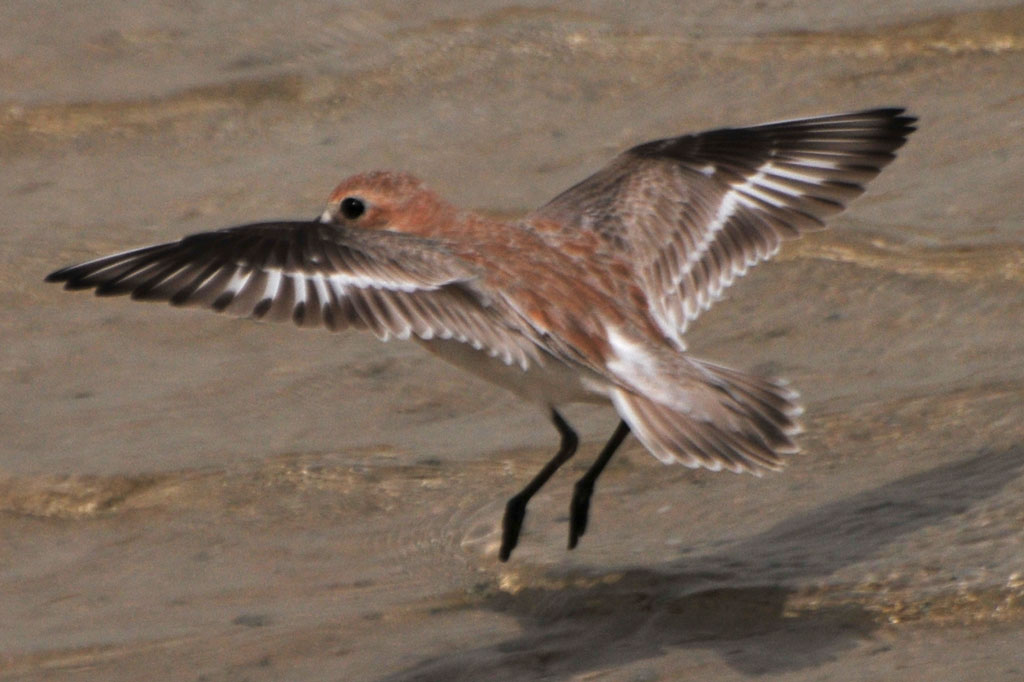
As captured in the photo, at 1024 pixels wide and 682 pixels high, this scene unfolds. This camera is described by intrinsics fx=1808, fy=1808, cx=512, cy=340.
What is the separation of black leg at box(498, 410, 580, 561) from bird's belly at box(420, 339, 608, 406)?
0.75 feet

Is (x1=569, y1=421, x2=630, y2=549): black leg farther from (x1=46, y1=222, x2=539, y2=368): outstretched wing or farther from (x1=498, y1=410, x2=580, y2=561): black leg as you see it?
(x1=46, y1=222, x2=539, y2=368): outstretched wing

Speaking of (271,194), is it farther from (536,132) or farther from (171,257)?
(171,257)

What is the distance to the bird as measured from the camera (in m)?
4.80

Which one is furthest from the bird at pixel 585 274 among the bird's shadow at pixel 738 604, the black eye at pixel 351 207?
the bird's shadow at pixel 738 604

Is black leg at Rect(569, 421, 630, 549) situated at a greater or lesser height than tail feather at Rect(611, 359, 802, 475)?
lesser

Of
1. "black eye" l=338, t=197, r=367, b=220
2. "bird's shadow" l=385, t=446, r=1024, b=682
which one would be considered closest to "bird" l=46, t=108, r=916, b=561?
"black eye" l=338, t=197, r=367, b=220

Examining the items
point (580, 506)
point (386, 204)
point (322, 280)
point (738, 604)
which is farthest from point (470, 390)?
point (738, 604)

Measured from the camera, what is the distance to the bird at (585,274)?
15.7ft

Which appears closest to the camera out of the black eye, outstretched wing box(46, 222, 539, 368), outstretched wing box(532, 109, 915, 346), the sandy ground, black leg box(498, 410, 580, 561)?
outstretched wing box(46, 222, 539, 368)

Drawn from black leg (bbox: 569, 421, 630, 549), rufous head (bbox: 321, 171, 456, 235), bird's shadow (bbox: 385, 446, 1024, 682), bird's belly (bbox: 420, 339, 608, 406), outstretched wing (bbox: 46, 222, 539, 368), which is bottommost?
bird's shadow (bbox: 385, 446, 1024, 682)

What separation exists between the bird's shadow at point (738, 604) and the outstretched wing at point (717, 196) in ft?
2.80

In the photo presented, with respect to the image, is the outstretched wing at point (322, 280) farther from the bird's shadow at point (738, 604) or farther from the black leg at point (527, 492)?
the bird's shadow at point (738, 604)

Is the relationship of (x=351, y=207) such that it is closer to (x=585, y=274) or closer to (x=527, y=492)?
(x=585, y=274)

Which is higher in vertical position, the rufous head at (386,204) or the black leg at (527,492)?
the rufous head at (386,204)
